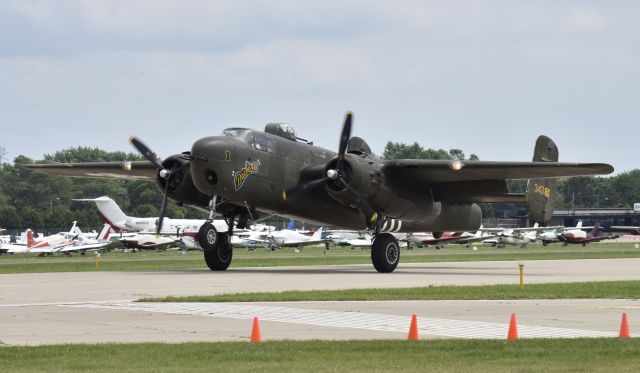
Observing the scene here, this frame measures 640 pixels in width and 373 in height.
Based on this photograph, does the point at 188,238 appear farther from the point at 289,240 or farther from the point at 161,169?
the point at 161,169

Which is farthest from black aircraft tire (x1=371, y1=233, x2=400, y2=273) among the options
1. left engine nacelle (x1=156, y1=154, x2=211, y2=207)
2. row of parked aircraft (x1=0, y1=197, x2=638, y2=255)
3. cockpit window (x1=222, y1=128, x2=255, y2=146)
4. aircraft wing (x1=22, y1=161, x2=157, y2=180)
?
row of parked aircraft (x1=0, y1=197, x2=638, y2=255)

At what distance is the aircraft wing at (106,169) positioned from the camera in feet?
148

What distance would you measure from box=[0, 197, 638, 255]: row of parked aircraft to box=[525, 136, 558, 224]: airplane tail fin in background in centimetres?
4452

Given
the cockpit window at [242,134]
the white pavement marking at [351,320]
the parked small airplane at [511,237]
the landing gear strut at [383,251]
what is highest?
the cockpit window at [242,134]

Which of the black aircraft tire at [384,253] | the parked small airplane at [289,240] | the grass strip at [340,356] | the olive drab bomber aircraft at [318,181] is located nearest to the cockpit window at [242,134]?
the olive drab bomber aircraft at [318,181]

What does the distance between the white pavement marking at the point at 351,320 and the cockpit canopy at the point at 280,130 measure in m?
Result: 16.4

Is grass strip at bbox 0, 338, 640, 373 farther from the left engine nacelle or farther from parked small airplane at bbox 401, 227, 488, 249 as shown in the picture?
parked small airplane at bbox 401, 227, 488, 249

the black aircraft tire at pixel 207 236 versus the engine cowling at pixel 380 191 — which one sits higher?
the engine cowling at pixel 380 191

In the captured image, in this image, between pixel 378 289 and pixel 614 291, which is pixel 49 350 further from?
pixel 614 291

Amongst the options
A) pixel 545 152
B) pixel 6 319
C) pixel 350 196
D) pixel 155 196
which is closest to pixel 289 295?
pixel 6 319

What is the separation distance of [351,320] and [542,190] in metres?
28.2

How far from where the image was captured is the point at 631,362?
15.0 m

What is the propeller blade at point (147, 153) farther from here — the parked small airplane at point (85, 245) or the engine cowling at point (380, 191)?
the parked small airplane at point (85, 245)

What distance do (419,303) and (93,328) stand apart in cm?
930
